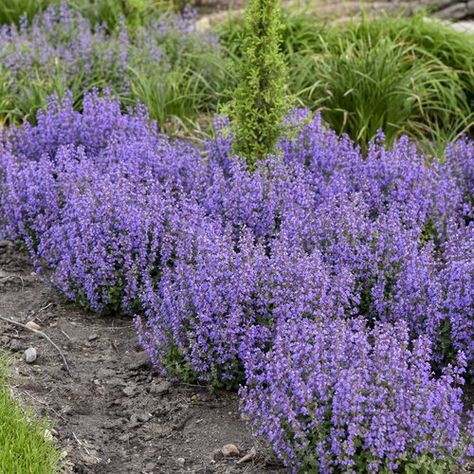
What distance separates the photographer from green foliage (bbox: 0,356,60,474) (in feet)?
10.7

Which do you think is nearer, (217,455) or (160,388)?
(217,455)

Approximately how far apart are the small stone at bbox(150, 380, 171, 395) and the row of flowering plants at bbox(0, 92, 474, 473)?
0.25 ft

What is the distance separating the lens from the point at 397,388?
3291 mm

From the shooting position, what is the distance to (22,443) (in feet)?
11.1

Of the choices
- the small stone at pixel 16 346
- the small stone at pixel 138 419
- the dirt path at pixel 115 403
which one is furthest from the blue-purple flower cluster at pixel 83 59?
the small stone at pixel 138 419

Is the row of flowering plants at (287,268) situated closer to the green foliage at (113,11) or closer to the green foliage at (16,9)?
the green foliage at (113,11)

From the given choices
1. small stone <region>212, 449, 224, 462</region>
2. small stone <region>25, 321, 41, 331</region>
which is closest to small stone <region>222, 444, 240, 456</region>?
small stone <region>212, 449, 224, 462</region>

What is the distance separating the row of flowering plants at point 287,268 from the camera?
10.8 ft

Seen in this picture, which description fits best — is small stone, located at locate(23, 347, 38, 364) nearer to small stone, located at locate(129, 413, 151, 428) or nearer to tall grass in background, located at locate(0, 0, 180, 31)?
small stone, located at locate(129, 413, 151, 428)

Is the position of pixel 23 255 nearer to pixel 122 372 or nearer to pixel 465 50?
pixel 122 372

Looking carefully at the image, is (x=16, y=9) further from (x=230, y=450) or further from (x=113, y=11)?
(x=230, y=450)

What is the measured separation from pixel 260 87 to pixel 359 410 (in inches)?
112

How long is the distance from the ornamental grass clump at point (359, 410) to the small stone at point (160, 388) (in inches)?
31.2

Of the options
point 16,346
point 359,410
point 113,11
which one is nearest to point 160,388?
point 16,346
